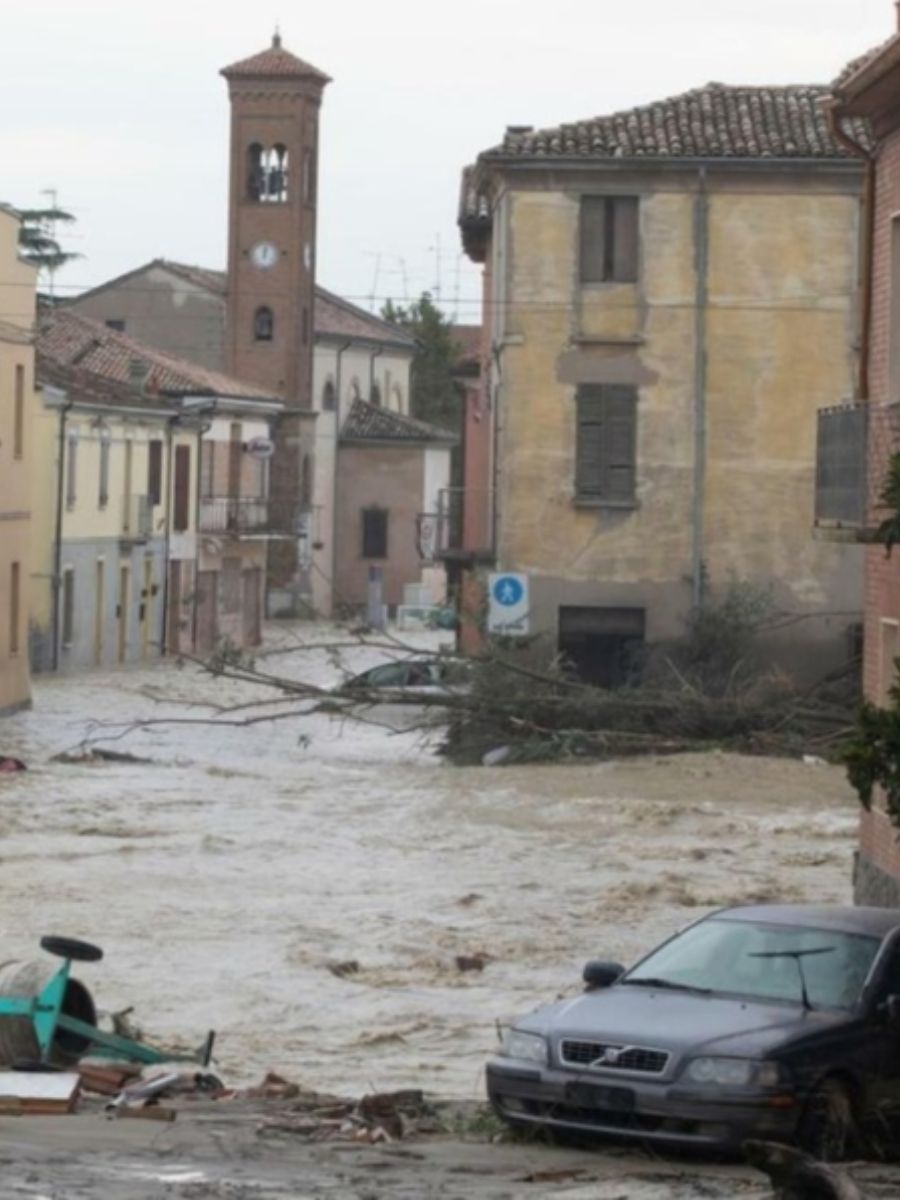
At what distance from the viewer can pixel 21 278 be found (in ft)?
169

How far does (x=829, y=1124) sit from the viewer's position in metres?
13.3

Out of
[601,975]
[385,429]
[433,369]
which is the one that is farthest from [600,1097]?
[433,369]

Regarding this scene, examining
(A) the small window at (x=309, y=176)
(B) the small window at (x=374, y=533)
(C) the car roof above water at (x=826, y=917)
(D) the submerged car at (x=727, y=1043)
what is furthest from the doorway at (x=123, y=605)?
(D) the submerged car at (x=727, y=1043)

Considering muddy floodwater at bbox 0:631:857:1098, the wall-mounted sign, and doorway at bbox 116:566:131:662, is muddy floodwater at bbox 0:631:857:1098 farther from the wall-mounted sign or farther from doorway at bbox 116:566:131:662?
the wall-mounted sign

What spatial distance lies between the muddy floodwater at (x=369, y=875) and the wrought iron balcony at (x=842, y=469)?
420 cm

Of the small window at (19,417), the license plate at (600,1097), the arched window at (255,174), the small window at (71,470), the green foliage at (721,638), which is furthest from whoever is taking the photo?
the arched window at (255,174)

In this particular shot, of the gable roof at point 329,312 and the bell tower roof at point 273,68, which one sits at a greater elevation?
the bell tower roof at point 273,68

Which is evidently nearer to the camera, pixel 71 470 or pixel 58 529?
pixel 58 529

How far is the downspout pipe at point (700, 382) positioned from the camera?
42844mm

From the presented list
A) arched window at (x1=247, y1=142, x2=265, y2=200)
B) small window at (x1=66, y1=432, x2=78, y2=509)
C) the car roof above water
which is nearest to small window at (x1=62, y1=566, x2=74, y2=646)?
small window at (x1=66, y1=432, x2=78, y2=509)

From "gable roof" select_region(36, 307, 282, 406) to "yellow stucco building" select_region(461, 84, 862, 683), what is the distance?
28.1m

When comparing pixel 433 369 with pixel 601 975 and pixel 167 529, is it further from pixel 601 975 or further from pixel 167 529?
pixel 601 975

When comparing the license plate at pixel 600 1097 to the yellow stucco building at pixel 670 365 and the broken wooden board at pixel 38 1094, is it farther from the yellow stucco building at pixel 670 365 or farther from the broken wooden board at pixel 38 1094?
the yellow stucco building at pixel 670 365

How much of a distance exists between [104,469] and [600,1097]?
54122 mm
